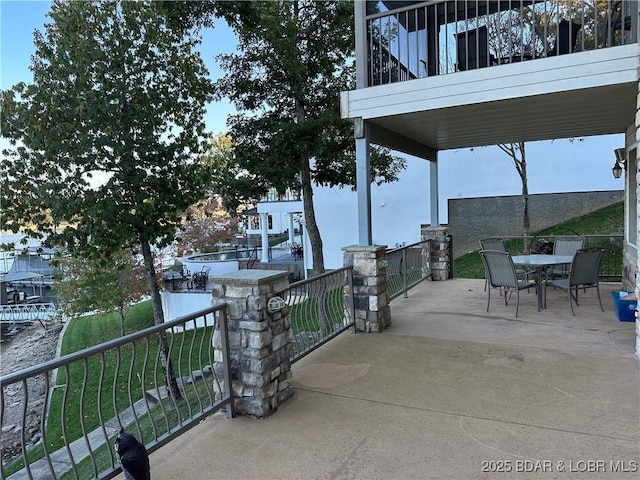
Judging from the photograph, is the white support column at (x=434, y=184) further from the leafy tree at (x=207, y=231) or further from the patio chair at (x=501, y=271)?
the leafy tree at (x=207, y=231)

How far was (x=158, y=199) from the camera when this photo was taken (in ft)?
20.6

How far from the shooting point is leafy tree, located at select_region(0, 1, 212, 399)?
5.50m

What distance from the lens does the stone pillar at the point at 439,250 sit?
7.78 metres

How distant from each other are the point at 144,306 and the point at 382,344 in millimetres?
15774

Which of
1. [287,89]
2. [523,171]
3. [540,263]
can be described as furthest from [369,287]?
[523,171]

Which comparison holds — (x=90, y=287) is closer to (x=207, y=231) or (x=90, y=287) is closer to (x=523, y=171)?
(x=207, y=231)

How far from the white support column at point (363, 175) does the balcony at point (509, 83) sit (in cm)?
15

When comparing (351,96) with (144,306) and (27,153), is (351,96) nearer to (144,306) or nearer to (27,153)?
(27,153)

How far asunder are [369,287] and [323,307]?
69 centimetres

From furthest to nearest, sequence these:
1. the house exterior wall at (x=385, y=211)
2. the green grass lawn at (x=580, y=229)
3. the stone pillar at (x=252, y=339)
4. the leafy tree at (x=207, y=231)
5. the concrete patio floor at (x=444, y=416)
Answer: the leafy tree at (x=207, y=231)
the house exterior wall at (x=385, y=211)
the green grass lawn at (x=580, y=229)
the stone pillar at (x=252, y=339)
the concrete patio floor at (x=444, y=416)

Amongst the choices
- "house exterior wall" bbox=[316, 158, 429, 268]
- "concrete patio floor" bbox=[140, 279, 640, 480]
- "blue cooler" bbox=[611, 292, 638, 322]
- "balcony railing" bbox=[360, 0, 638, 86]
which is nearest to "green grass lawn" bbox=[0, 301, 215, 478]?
"concrete patio floor" bbox=[140, 279, 640, 480]

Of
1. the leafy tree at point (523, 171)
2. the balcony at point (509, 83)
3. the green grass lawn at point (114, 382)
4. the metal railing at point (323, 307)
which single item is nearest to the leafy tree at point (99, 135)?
the green grass lawn at point (114, 382)

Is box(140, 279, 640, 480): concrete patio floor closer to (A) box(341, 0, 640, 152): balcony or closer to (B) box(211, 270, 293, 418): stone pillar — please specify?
(B) box(211, 270, 293, 418): stone pillar

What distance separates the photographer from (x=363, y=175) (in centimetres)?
485
